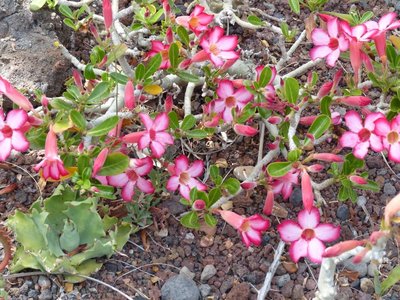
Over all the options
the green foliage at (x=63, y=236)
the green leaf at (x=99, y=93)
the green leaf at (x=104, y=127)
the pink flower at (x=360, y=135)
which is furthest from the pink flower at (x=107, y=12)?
the pink flower at (x=360, y=135)

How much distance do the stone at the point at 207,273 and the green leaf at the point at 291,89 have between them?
570mm

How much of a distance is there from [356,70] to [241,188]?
1.64 ft

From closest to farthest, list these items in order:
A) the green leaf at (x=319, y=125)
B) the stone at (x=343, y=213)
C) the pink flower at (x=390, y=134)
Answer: the pink flower at (x=390, y=134)
the green leaf at (x=319, y=125)
the stone at (x=343, y=213)

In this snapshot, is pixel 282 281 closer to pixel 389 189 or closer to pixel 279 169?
pixel 279 169

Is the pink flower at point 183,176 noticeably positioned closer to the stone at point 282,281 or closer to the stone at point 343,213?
the stone at point 282,281

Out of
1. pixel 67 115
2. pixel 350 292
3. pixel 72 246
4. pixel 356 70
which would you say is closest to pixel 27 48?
pixel 67 115

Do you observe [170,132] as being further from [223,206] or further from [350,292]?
[350,292]

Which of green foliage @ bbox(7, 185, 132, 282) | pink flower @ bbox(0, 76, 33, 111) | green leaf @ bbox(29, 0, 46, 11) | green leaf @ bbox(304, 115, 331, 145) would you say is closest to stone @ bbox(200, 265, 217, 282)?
green foliage @ bbox(7, 185, 132, 282)

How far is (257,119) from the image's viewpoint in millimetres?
2369

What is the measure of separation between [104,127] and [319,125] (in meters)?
0.63

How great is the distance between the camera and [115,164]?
193 cm

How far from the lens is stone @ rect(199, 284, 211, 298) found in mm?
2076

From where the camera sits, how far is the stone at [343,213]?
90.2 inches

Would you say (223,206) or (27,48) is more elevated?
(27,48)
